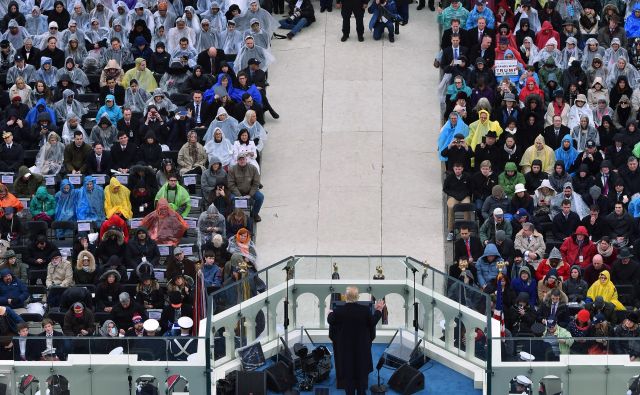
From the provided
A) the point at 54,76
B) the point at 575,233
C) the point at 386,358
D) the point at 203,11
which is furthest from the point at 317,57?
the point at 386,358

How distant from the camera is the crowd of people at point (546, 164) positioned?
118 ft

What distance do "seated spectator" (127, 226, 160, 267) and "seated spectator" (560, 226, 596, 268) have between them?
7.08 m

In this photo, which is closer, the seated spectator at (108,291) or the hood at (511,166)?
the seated spectator at (108,291)

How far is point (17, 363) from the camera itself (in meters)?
33.4

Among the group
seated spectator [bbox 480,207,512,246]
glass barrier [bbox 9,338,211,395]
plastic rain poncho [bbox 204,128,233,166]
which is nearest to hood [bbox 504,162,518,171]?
seated spectator [bbox 480,207,512,246]

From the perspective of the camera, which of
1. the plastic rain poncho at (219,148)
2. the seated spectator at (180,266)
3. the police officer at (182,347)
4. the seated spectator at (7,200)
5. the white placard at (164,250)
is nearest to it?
the police officer at (182,347)

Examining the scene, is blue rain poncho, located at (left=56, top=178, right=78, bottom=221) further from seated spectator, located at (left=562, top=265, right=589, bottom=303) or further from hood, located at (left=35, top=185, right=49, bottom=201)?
seated spectator, located at (left=562, top=265, right=589, bottom=303)

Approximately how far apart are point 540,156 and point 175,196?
675 centimetres

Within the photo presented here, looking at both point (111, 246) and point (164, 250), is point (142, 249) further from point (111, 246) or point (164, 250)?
point (111, 246)

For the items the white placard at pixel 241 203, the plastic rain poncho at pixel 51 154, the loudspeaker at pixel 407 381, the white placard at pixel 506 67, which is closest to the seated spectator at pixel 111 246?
the white placard at pixel 241 203

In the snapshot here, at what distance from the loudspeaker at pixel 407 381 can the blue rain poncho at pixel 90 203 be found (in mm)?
7850

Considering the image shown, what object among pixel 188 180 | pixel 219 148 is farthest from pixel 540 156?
pixel 188 180

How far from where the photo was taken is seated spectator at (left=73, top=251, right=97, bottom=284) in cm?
3750

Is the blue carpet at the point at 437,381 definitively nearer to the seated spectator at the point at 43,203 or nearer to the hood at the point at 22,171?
the seated spectator at the point at 43,203
